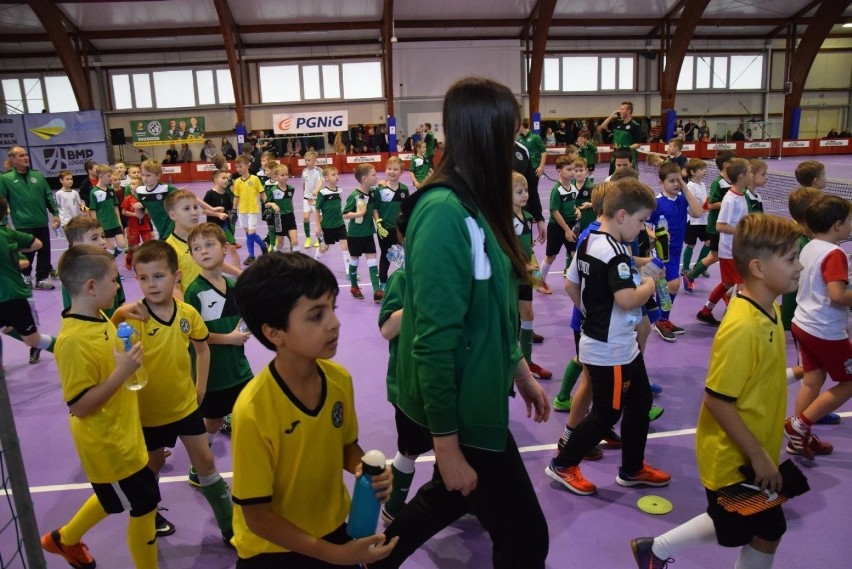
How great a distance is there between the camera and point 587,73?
32562 millimetres

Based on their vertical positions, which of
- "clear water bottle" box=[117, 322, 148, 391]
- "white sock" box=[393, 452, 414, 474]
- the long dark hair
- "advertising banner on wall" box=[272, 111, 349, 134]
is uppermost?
"advertising banner on wall" box=[272, 111, 349, 134]

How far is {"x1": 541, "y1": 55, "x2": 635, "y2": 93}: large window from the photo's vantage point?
32375 mm

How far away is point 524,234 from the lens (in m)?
5.66

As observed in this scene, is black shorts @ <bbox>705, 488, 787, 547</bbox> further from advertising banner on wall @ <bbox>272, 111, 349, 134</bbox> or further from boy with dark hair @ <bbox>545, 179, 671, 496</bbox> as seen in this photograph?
advertising banner on wall @ <bbox>272, 111, 349, 134</bbox>

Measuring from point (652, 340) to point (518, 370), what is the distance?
14.9 ft

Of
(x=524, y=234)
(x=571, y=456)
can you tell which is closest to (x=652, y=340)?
(x=524, y=234)

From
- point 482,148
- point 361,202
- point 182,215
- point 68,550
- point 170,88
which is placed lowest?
point 68,550

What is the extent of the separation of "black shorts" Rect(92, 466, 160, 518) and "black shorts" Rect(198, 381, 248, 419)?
94 centimetres

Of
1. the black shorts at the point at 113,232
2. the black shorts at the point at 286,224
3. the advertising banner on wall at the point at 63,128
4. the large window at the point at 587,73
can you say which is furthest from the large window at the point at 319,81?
the black shorts at the point at 286,224

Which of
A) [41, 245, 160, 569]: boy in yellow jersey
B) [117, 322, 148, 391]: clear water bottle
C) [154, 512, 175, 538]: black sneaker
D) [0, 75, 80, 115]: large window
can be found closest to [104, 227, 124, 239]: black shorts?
[154, 512, 175, 538]: black sneaker

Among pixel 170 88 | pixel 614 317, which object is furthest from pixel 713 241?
pixel 170 88

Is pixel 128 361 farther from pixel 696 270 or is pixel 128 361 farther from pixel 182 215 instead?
pixel 696 270

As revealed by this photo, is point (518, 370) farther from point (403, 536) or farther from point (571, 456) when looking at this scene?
point (571, 456)

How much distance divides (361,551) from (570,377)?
3.20m
